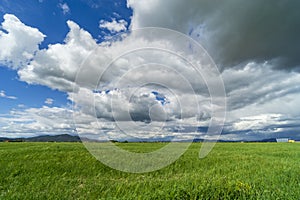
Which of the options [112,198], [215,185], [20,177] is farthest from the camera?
[20,177]

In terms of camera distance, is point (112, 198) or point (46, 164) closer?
point (112, 198)

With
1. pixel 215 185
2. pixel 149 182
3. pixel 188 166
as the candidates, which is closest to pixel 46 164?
pixel 149 182

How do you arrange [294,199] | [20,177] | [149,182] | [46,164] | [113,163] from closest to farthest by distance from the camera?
1. [294,199]
2. [149,182]
3. [20,177]
4. [46,164]
5. [113,163]

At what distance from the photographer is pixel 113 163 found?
10914mm

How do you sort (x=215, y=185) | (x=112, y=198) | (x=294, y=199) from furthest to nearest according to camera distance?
(x=215, y=185) < (x=294, y=199) < (x=112, y=198)

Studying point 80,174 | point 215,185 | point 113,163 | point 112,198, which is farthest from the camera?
point 113,163

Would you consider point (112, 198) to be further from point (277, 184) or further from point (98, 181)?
point (277, 184)

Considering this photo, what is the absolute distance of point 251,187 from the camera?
729 centimetres

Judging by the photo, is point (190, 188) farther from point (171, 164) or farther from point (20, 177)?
point (20, 177)

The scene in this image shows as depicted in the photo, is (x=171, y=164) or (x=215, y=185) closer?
(x=215, y=185)

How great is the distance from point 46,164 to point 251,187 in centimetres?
823

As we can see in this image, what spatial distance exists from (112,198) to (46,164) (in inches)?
219

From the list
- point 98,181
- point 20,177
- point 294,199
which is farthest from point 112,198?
point 294,199

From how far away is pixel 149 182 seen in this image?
7645mm
